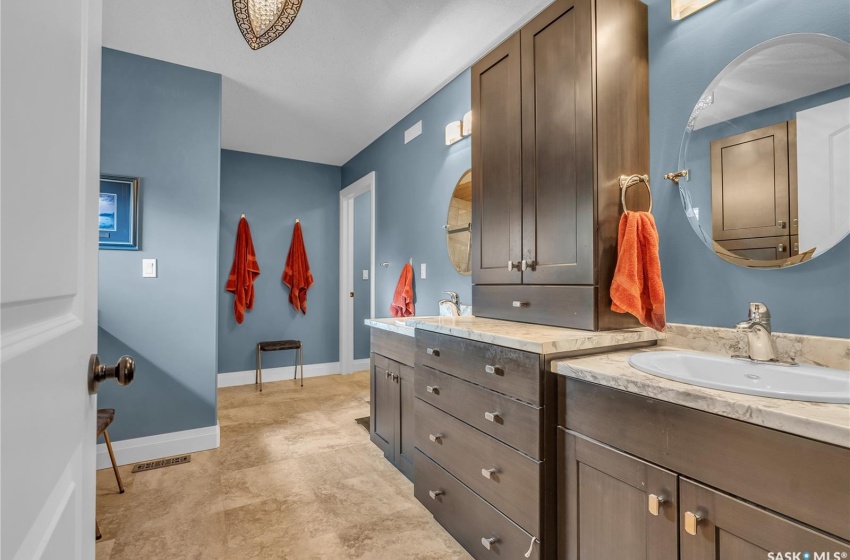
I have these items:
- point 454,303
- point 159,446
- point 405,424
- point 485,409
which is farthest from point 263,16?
point 159,446

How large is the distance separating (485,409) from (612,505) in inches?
20.3

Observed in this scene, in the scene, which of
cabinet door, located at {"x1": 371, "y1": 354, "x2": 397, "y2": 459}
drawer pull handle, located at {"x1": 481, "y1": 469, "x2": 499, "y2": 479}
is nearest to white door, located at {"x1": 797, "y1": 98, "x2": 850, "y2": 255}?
drawer pull handle, located at {"x1": 481, "y1": 469, "x2": 499, "y2": 479}

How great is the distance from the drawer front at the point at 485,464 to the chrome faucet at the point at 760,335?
0.75 metres

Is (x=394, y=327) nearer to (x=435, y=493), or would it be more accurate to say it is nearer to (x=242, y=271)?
(x=435, y=493)

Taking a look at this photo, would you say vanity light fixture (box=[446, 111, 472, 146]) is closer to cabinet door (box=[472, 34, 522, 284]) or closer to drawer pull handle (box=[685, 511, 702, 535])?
cabinet door (box=[472, 34, 522, 284])

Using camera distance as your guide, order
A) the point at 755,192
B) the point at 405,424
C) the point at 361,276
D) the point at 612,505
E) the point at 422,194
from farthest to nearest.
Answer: the point at 361,276 < the point at 422,194 < the point at 405,424 < the point at 755,192 < the point at 612,505

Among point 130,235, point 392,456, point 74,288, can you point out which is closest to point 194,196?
point 130,235

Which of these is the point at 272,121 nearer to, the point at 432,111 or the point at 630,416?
the point at 432,111

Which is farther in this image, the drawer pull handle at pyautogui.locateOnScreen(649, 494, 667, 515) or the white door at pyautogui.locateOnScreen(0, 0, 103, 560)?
the drawer pull handle at pyautogui.locateOnScreen(649, 494, 667, 515)

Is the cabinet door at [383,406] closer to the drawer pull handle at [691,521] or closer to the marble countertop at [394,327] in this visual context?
A: the marble countertop at [394,327]

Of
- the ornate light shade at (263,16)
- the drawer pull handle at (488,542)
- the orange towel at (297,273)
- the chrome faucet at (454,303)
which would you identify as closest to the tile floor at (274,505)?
the drawer pull handle at (488,542)

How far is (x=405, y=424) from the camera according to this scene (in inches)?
88.9

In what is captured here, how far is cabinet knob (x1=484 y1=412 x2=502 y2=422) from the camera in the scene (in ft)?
4.69

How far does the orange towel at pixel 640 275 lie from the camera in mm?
1431
